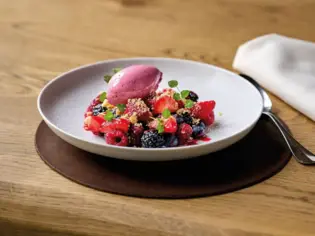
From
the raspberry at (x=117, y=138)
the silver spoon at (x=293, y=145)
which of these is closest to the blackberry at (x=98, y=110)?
the raspberry at (x=117, y=138)

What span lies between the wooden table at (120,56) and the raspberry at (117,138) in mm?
93

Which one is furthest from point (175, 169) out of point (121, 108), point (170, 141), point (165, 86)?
point (165, 86)

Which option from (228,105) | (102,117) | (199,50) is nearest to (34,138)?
(102,117)

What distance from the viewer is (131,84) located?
112 centimetres

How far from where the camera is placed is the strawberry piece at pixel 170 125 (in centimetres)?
99

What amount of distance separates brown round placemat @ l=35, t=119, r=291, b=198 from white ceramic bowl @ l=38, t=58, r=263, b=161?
32 mm

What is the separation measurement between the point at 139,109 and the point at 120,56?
1.62 ft

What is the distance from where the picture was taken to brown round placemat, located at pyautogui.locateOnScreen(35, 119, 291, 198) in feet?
3.06

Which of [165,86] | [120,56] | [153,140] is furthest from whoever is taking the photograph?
[120,56]

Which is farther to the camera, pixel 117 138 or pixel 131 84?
pixel 131 84

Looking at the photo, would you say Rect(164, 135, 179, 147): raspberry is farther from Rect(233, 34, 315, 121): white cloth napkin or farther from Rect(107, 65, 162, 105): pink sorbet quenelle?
Rect(233, 34, 315, 121): white cloth napkin

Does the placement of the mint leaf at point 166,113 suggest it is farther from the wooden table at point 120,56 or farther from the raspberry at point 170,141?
the wooden table at point 120,56

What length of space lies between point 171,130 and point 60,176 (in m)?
0.19

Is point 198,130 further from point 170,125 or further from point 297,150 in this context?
point 297,150
